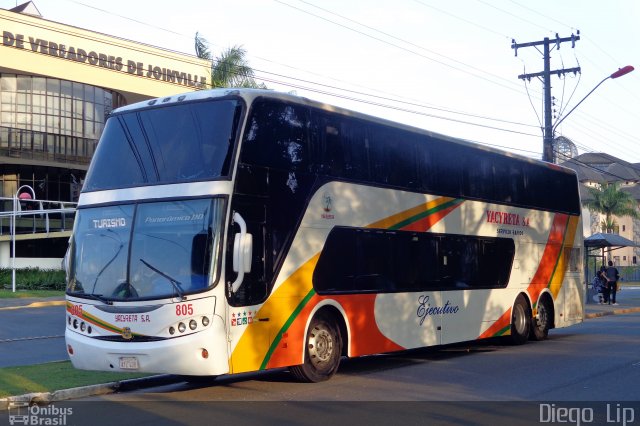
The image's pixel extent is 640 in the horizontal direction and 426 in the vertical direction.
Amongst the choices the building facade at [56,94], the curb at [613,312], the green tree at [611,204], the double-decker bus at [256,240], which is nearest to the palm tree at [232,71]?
the building facade at [56,94]

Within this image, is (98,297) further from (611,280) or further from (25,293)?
(611,280)

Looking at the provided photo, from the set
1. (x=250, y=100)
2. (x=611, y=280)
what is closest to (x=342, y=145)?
(x=250, y=100)

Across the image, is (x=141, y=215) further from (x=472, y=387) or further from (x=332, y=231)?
(x=472, y=387)

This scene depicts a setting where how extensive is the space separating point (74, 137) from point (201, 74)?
855 centimetres

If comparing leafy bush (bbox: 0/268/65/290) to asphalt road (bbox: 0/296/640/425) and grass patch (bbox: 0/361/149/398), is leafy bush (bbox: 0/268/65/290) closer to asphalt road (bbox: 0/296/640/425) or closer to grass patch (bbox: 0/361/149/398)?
asphalt road (bbox: 0/296/640/425)

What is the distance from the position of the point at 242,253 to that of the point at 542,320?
37.6ft

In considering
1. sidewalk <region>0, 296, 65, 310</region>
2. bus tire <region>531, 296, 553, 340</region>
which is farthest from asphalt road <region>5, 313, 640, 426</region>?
sidewalk <region>0, 296, 65, 310</region>

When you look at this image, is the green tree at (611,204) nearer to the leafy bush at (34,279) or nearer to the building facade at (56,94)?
the building facade at (56,94)

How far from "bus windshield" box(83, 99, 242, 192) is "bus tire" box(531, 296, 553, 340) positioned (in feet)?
36.0

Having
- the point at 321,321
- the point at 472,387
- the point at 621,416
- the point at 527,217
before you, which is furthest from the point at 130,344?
the point at 527,217

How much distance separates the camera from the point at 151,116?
12570 mm

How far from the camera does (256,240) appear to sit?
12.0m

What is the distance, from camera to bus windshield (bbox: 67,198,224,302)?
11227mm

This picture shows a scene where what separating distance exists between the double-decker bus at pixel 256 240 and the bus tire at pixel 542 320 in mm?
4091
